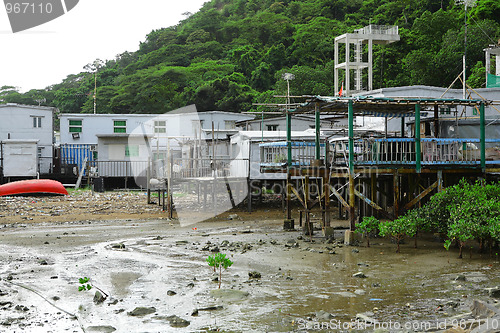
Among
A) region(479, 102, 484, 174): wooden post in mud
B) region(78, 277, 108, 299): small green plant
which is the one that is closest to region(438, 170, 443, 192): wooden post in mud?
region(479, 102, 484, 174): wooden post in mud

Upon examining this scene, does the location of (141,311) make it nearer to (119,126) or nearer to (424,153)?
(424,153)

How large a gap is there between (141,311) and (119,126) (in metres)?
33.9

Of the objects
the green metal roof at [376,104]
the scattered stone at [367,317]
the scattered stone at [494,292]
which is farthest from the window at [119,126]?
the scattered stone at [494,292]

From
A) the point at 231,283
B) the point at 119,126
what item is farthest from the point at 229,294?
the point at 119,126

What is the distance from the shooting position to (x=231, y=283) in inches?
427

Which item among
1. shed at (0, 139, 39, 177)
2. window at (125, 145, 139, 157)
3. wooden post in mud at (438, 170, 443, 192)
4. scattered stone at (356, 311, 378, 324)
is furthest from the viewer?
window at (125, 145, 139, 157)

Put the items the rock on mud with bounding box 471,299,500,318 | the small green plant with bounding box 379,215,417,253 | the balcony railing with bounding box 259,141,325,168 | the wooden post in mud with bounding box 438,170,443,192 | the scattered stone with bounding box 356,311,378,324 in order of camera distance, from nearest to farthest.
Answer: the rock on mud with bounding box 471,299,500,318
the scattered stone with bounding box 356,311,378,324
the small green plant with bounding box 379,215,417,253
the wooden post in mud with bounding box 438,170,443,192
the balcony railing with bounding box 259,141,325,168

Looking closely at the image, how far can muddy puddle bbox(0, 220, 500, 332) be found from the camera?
8570 mm

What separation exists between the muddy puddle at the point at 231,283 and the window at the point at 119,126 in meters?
24.7

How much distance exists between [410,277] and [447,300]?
192cm

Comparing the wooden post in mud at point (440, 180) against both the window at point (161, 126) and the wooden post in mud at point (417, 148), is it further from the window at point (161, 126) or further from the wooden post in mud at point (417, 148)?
the window at point (161, 126)

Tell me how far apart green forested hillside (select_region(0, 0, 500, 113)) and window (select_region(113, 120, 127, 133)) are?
1356 centimetres

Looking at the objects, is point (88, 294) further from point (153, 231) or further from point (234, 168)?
point (234, 168)

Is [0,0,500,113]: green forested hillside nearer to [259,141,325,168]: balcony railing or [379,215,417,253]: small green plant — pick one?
[259,141,325,168]: balcony railing
